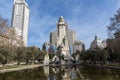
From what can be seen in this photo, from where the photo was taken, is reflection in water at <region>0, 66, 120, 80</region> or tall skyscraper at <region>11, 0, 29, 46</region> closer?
reflection in water at <region>0, 66, 120, 80</region>

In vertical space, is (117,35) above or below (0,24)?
below

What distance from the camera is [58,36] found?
190 metres

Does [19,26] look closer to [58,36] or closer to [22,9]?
[22,9]

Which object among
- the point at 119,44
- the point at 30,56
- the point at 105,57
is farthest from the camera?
the point at 30,56

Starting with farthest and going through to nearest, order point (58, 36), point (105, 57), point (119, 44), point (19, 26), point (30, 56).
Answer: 1. point (58, 36)
2. point (19, 26)
3. point (30, 56)
4. point (105, 57)
5. point (119, 44)

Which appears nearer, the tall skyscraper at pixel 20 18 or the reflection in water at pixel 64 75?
the reflection in water at pixel 64 75

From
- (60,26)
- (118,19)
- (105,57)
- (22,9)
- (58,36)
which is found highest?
(22,9)

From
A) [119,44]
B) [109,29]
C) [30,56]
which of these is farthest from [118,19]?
[30,56]

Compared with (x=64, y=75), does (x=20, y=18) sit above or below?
above

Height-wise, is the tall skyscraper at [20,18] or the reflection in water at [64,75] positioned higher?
the tall skyscraper at [20,18]

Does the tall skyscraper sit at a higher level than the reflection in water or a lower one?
higher

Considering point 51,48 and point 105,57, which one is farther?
point 51,48

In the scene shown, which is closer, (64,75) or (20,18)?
(64,75)

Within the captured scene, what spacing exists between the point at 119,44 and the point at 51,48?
145m
